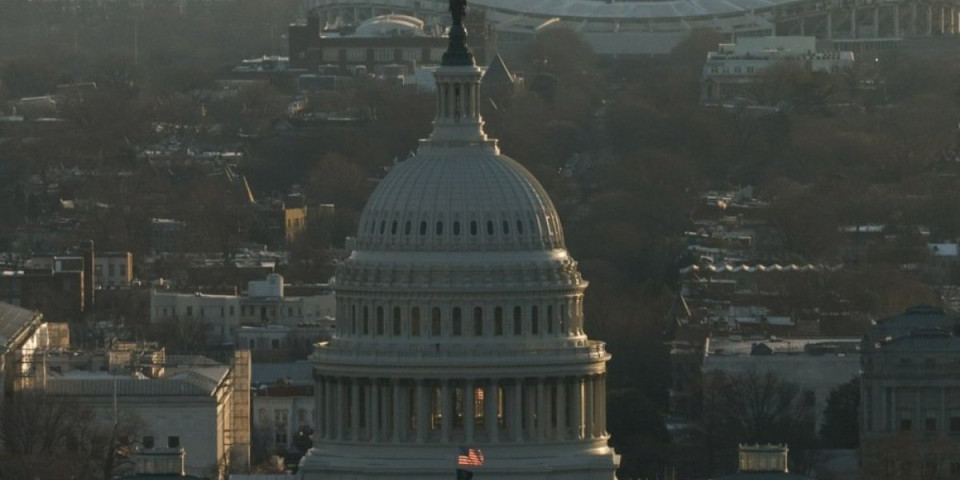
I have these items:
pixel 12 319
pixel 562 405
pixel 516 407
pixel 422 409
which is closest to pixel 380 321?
pixel 422 409

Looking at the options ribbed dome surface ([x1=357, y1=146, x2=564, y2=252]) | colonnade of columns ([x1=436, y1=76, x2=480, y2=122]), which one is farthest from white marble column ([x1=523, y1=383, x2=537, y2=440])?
colonnade of columns ([x1=436, y1=76, x2=480, y2=122])

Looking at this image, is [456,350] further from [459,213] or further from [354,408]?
[459,213]

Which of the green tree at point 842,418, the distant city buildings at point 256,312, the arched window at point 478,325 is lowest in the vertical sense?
the distant city buildings at point 256,312

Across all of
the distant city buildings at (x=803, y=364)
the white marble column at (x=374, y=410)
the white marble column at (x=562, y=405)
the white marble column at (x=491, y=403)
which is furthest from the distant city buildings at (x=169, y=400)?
the white marble column at (x=562, y=405)

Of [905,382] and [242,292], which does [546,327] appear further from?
[242,292]

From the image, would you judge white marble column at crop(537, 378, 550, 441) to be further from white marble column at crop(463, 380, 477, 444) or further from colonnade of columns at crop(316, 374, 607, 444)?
white marble column at crop(463, 380, 477, 444)

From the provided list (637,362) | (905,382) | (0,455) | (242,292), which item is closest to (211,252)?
(242,292)

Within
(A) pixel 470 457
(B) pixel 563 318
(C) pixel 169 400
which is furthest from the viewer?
(C) pixel 169 400

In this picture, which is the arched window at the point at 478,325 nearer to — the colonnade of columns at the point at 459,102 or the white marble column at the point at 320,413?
the white marble column at the point at 320,413
